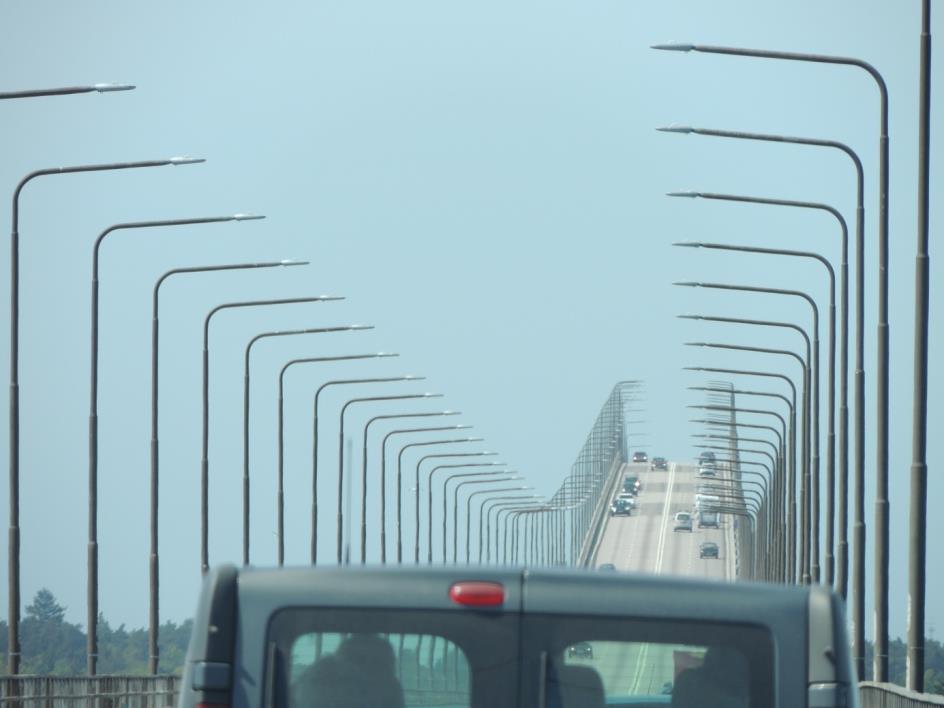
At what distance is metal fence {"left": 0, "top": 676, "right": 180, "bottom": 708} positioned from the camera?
1157 inches

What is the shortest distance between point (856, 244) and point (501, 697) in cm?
2914

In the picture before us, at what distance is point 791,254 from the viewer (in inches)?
1762

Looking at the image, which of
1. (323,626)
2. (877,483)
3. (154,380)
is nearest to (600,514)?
(154,380)

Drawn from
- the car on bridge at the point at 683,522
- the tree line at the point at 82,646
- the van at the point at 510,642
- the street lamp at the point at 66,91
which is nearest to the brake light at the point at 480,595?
the van at the point at 510,642

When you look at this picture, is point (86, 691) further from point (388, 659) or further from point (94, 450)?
point (388, 659)

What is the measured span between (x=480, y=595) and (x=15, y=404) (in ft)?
92.3

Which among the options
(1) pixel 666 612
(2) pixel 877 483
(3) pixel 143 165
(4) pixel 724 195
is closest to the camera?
(1) pixel 666 612

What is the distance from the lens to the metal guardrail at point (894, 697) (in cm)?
1944

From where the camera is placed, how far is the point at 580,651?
6.97 metres

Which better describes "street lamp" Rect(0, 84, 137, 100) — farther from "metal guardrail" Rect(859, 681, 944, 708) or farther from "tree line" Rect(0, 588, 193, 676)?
"tree line" Rect(0, 588, 193, 676)

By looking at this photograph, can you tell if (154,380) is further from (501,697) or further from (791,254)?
(501,697)

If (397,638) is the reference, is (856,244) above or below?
above

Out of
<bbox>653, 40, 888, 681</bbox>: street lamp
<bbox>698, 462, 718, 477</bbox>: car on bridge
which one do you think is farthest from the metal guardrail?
<bbox>698, 462, 718, 477</bbox>: car on bridge

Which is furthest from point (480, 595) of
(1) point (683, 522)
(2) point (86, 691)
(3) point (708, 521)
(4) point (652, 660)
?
(1) point (683, 522)
